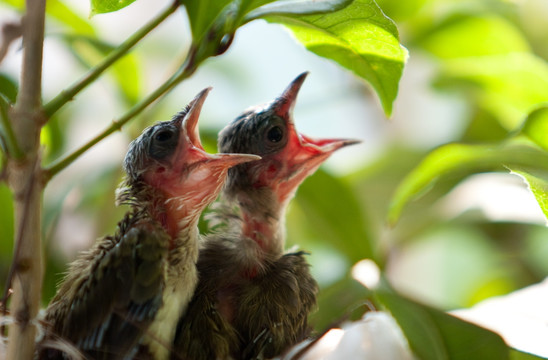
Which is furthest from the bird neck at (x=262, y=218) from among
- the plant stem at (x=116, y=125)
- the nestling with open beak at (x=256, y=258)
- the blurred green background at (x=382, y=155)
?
the plant stem at (x=116, y=125)

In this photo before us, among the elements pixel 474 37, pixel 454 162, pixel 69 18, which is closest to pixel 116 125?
pixel 454 162

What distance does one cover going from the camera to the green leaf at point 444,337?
24.0 inches

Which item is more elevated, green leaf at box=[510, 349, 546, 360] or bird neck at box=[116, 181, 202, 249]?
bird neck at box=[116, 181, 202, 249]

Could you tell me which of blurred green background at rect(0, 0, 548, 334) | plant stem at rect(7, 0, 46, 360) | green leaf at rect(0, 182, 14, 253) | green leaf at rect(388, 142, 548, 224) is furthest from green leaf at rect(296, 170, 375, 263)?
plant stem at rect(7, 0, 46, 360)

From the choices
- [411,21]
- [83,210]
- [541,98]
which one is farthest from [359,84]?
[83,210]

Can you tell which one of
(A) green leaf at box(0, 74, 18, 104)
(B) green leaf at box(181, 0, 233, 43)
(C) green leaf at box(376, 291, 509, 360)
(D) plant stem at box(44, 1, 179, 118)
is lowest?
(C) green leaf at box(376, 291, 509, 360)

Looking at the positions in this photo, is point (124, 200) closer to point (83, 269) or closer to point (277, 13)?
point (83, 269)

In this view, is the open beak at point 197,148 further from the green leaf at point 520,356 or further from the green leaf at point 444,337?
the green leaf at point 520,356

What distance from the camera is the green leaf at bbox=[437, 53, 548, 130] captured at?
3.35 feet

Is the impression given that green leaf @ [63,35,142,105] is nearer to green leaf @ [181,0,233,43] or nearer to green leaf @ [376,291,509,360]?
green leaf @ [181,0,233,43]

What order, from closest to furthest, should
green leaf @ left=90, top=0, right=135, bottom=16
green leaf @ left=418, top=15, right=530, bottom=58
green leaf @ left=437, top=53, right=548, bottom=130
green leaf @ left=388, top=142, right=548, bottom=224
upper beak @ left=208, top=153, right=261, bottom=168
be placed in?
green leaf @ left=90, top=0, right=135, bottom=16 → upper beak @ left=208, top=153, right=261, bottom=168 → green leaf @ left=388, top=142, right=548, bottom=224 → green leaf @ left=437, top=53, right=548, bottom=130 → green leaf @ left=418, top=15, right=530, bottom=58

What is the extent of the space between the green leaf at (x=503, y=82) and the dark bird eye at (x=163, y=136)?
54 centimetres

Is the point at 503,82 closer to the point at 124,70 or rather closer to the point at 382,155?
the point at 382,155

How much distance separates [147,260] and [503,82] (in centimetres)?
80
